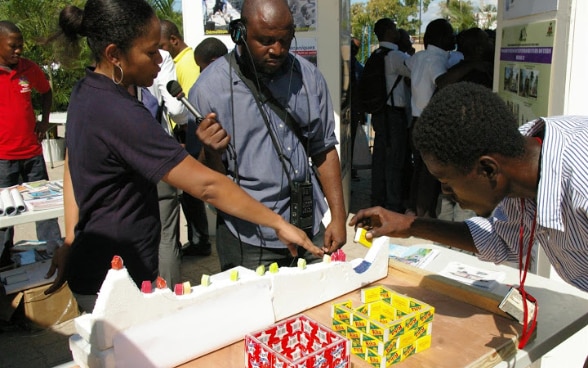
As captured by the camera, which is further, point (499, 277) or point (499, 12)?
point (499, 12)

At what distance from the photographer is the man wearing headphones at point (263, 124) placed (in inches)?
88.1

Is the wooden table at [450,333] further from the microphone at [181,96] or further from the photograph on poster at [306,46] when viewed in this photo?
the photograph on poster at [306,46]

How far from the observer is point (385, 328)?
4.89ft

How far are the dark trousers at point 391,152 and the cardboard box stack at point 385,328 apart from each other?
4.19m

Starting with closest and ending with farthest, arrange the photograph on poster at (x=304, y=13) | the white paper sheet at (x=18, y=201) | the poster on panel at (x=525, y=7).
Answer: the poster on panel at (x=525, y=7) < the white paper sheet at (x=18, y=201) < the photograph on poster at (x=304, y=13)

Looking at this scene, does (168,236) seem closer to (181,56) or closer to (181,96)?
(181,96)

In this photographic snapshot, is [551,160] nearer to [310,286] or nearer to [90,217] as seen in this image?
[310,286]

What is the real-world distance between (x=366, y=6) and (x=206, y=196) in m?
44.2

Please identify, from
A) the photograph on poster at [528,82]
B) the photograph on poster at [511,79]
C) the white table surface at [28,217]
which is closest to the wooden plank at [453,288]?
the photograph on poster at [528,82]

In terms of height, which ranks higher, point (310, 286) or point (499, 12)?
point (499, 12)

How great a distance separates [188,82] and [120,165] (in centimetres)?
302

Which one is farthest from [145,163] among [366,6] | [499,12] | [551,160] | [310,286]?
[366,6]

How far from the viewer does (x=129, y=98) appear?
1769mm

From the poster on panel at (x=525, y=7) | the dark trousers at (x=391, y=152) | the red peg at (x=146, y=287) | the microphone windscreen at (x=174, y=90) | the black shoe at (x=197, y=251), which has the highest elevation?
the poster on panel at (x=525, y=7)
